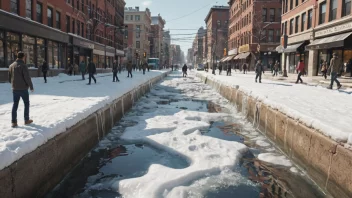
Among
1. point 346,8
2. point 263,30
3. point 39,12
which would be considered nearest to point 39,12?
point 39,12

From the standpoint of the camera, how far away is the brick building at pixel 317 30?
26594 millimetres

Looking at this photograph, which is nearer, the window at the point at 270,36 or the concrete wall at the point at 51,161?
the concrete wall at the point at 51,161

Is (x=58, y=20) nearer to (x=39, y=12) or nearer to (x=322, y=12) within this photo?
(x=39, y=12)

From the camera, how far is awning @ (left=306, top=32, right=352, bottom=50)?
2523 cm

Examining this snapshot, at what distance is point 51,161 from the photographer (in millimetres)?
6234

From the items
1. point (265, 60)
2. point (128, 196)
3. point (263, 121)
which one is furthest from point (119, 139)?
point (265, 60)

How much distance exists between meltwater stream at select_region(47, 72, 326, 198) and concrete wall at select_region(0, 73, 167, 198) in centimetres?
24

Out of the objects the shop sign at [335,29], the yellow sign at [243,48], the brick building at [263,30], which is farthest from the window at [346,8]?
the yellow sign at [243,48]

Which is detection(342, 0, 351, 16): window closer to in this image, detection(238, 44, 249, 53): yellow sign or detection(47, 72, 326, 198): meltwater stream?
detection(47, 72, 326, 198): meltwater stream

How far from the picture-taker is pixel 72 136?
7539 millimetres

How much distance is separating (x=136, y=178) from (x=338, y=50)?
27861 mm

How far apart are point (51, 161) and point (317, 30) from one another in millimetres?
31801

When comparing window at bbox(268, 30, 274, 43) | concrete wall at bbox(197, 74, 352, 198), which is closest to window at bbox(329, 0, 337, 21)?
concrete wall at bbox(197, 74, 352, 198)

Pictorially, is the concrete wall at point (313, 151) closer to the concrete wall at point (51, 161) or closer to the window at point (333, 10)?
the concrete wall at point (51, 161)
